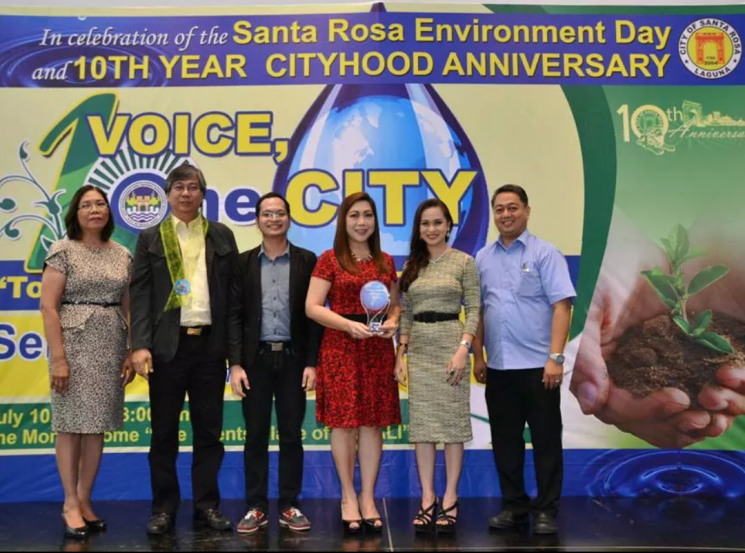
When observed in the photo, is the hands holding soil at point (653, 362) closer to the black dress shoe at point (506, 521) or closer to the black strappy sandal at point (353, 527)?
the black dress shoe at point (506, 521)

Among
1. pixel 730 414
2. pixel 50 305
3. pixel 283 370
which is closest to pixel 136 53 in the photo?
pixel 50 305

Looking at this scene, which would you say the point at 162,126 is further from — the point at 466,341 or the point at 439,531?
the point at 439,531

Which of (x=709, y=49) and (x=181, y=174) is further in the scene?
(x=709, y=49)

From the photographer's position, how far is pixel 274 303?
304 centimetres

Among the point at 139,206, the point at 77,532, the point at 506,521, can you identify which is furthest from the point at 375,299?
the point at 139,206

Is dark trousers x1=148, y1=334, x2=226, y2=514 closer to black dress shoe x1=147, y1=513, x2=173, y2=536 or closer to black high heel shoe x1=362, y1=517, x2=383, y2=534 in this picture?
black dress shoe x1=147, y1=513, x2=173, y2=536

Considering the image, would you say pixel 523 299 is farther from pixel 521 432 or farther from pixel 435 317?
pixel 521 432

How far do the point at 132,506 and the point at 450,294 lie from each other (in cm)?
210

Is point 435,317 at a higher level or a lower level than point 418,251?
lower

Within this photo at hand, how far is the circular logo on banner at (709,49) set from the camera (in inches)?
161

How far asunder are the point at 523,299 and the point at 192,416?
1589mm

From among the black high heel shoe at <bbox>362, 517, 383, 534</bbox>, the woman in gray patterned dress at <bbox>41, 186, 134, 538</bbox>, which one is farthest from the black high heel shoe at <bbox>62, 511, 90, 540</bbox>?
the black high heel shoe at <bbox>362, 517, 383, 534</bbox>

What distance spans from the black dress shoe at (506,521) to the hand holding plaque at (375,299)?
1036mm

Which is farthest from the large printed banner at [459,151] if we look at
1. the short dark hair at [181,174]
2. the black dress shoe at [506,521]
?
the short dark hair at [181,174]
